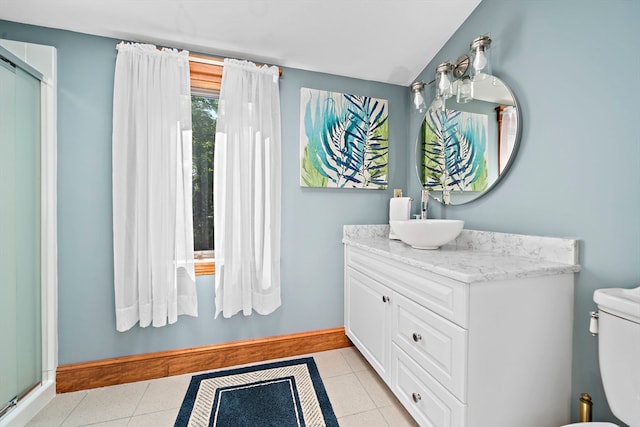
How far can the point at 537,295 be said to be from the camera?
104cm

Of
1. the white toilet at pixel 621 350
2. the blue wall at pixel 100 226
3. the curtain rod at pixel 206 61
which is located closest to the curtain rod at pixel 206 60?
the curtain rod at pixel 206 61

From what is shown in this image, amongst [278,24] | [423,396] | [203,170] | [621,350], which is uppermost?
[278,24]

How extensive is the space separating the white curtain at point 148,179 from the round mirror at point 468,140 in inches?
65.9

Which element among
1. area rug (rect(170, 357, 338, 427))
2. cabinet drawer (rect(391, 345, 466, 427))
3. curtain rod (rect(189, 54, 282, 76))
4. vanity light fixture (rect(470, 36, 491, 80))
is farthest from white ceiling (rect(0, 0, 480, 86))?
area rug (rect(170, 357, 338, 427))

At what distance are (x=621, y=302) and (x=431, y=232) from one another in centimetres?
67

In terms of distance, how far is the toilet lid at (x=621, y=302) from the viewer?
0.80m

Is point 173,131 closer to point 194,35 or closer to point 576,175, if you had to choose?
point 194,35

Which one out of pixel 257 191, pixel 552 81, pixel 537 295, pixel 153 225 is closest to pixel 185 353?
pixel 153 225

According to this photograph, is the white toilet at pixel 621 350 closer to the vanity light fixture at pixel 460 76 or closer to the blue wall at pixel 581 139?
the blue wall at pixel 581 139

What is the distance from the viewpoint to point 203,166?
1856 millimetres

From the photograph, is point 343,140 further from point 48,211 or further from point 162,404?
point 162,404

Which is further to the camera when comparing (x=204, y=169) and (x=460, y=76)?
(x=204, y=169)

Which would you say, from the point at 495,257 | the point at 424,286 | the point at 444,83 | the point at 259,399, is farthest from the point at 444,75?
the point at 259,399

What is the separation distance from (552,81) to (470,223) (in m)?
0.80
